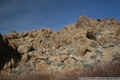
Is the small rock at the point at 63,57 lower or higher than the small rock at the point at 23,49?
lower

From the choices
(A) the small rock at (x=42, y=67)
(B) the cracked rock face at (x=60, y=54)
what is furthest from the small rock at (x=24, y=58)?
(A) the small rock at (x=42, y=67)

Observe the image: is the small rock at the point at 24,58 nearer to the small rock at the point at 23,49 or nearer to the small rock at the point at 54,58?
the small rock at the point at 23,49

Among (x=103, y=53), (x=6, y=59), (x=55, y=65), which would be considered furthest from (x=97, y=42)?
(x=6, y=59)

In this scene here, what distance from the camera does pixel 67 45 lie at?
18.1m

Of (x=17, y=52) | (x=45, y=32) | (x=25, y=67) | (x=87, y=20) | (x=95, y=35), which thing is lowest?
(x=25, y=67)

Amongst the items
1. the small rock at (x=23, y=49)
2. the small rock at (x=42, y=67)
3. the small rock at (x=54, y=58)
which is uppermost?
the small rock at (x=23, y=49)

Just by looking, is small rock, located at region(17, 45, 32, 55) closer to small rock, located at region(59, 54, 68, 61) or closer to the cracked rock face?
the cracked rock face

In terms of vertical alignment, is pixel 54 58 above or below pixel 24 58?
below

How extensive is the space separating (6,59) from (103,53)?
8708 millimetres

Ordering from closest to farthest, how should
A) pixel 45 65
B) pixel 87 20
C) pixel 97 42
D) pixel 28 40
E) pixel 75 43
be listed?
pixel 45 65, pixel 97 42, pixel 75 43, pixel 28 40, pixel 87 20

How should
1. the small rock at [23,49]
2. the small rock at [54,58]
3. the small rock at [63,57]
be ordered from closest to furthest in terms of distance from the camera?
the small rock at [63,57] < the small rock at [54,58] < the small rock at [23,49]

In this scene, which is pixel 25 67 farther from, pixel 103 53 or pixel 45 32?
pixel 45 32

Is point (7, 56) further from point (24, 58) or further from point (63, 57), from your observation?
point (63, 57)

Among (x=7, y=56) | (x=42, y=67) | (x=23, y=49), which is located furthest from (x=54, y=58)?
(x=7, y=56)
